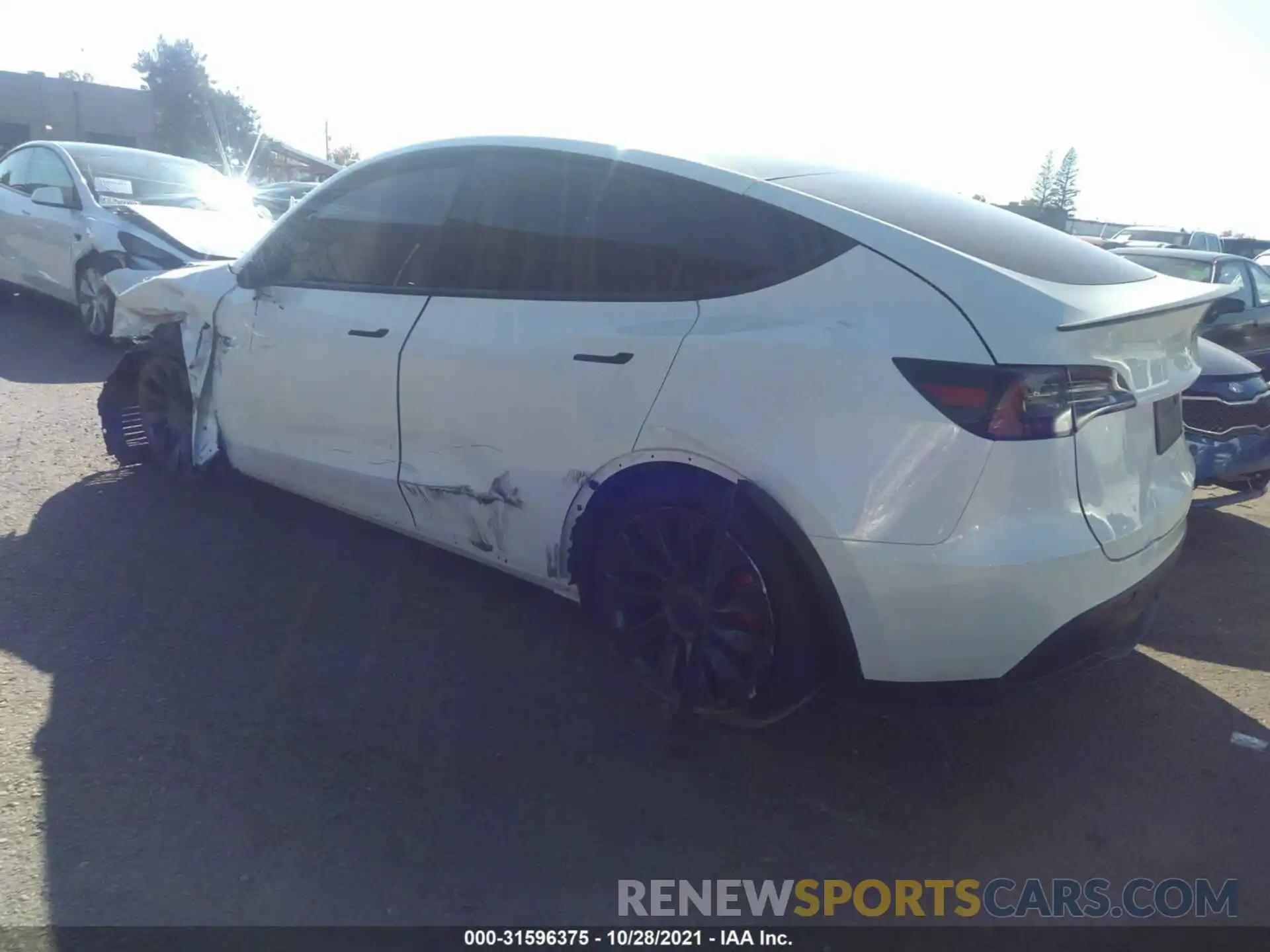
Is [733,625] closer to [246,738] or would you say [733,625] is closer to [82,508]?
[246,738]

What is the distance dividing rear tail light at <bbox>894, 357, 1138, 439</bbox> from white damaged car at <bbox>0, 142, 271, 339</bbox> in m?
7.20

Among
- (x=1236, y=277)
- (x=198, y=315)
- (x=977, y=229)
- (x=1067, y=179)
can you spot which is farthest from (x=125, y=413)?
(x=1067, y=179)

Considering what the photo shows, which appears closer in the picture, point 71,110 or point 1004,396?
point 1004,396

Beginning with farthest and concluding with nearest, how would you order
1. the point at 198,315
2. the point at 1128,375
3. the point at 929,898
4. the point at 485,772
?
the point at 198,315 < the point at 485,772 < the point at 1128,375 < the point at 929,898

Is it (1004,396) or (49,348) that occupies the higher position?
(1004,396)

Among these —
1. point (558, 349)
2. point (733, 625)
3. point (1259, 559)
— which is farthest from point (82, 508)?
point (1259, 559)

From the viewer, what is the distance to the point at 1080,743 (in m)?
3.38

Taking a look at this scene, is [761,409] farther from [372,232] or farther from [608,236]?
[372,232]

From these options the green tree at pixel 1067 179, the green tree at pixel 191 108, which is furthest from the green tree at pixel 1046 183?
the green tree at pixel 191 108

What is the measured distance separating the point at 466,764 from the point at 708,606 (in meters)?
0.86

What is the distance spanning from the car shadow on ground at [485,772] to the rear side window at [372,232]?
128cm

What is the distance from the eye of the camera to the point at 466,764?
3.07 m

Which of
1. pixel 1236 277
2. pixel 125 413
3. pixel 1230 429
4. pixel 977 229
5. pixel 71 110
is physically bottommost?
pixel 125 413

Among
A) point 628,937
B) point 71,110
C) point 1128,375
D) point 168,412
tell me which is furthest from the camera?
point 71,110
